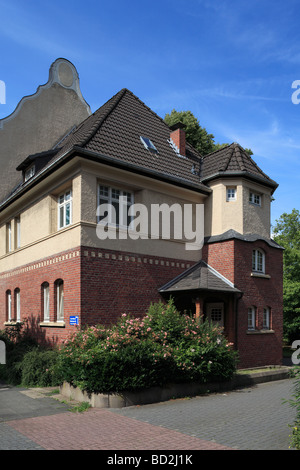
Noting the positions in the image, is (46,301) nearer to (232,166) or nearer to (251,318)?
(251,318)

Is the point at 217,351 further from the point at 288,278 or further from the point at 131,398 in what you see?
the point at 288,278

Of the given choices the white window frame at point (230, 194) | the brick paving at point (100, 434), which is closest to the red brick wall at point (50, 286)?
the brick paving at point (100, 434)

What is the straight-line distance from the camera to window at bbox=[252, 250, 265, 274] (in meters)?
16.8

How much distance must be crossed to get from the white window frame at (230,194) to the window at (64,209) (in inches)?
247

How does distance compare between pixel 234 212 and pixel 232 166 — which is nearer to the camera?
pixel 234 212

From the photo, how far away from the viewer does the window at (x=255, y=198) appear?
57.3ft

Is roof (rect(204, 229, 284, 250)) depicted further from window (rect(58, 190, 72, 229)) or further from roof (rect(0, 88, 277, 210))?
window (rect(58, 190, 72, 229))

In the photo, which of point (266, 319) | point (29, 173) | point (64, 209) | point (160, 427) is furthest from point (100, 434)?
point (29, 173)

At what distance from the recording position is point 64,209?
49.6 feet

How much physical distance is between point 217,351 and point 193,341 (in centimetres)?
77

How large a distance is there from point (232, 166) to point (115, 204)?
5429 millimetres

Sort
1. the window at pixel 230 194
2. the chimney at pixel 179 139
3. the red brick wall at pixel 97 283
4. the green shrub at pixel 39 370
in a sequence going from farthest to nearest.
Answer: the chimney at pixel 179 139 < the window at pixel 230 194 < the red brick wall at pixel 97 283 < the green shrub at pixel 39 370

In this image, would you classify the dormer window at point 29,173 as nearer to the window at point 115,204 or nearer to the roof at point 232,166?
the window at point 115,204
